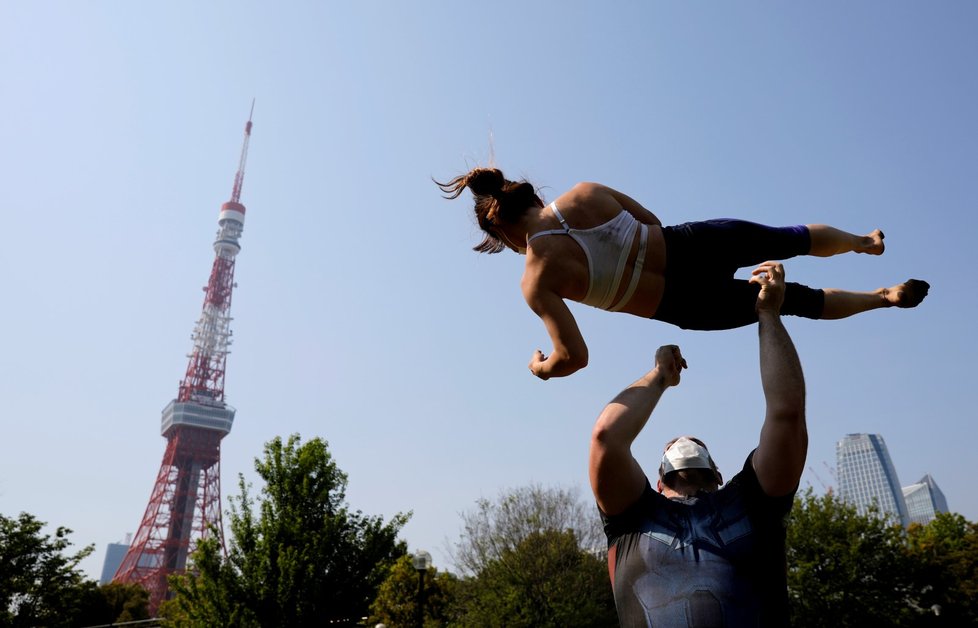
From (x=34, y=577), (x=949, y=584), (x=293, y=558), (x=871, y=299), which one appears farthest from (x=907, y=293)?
(x=949, y=584)

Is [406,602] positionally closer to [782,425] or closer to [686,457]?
[686,457]

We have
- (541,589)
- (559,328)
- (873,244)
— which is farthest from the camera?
(541,589)

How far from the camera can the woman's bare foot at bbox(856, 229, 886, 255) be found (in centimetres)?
384

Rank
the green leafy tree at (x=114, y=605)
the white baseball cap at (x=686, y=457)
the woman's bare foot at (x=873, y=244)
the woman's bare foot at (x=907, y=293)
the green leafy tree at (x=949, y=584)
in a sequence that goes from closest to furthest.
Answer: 1. the white baseball cap at (x=686, y=457)
2. the woman's bare foot at (x=907, y=293)
3. the woman's bare foot at (x=873, y=244)
4. the green leafy tree at (x=949, y=584)
5. the green leafy tree at (x=114, y=605)

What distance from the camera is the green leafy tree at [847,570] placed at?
96.2 feet

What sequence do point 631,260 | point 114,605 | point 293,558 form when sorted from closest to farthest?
point 631,260, point 293,558, point 114,605

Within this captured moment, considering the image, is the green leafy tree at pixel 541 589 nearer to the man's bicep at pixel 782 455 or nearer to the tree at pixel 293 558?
the tree at pixel 293 558

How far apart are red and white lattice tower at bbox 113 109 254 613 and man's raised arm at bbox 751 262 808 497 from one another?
6389 centimetres

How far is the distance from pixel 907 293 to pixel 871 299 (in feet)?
0.57

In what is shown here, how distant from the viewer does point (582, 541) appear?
30.2 meters

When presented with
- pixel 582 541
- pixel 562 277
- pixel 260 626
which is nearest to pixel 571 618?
pixel 582 541

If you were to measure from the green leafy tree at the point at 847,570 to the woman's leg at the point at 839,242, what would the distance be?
2945 centimetres

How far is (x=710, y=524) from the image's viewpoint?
6.86 feet

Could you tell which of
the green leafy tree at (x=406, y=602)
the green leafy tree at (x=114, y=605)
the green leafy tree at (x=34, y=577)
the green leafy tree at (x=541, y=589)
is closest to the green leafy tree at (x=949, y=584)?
the green leafy tree at (x=541, y=589)
